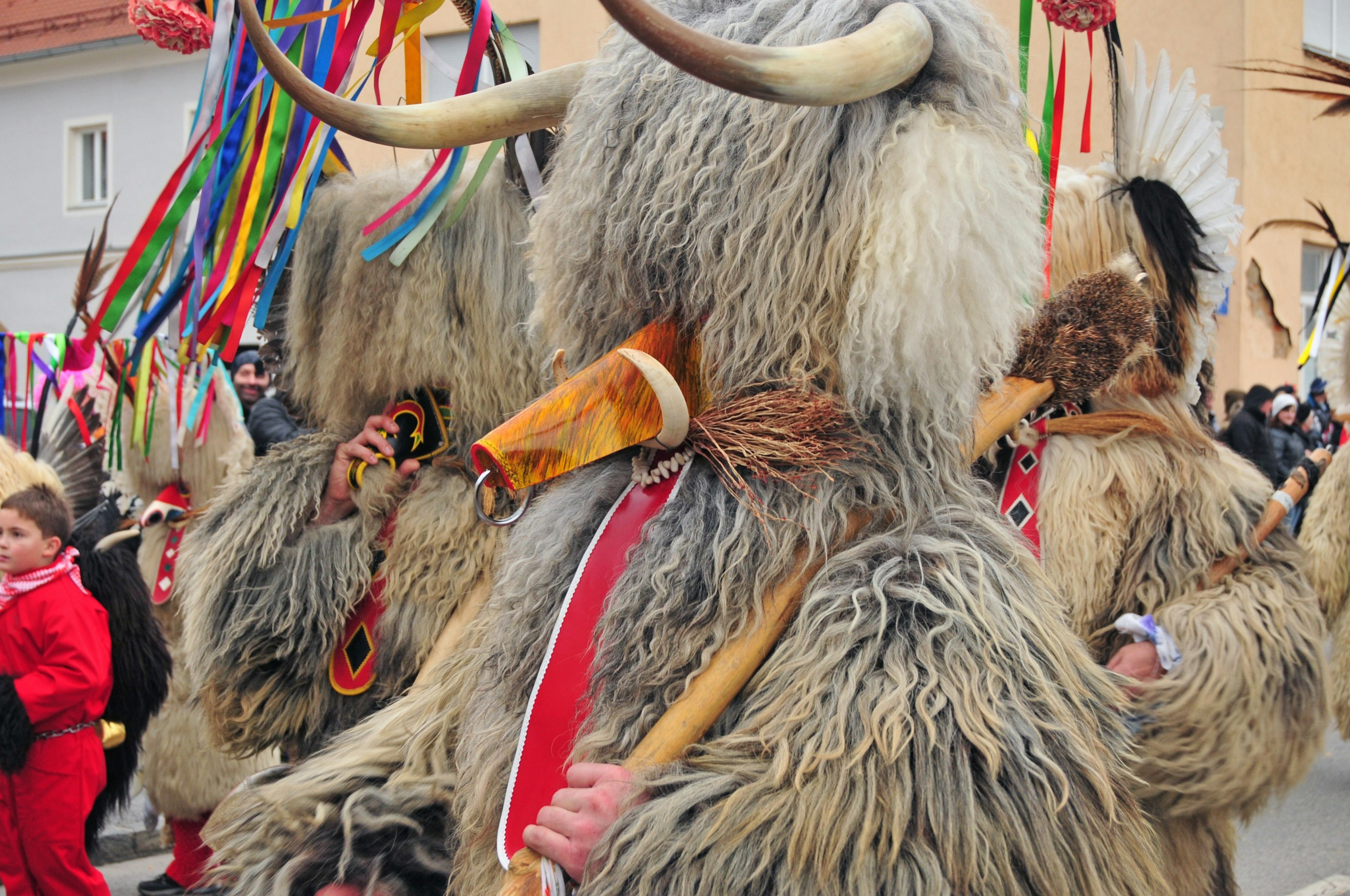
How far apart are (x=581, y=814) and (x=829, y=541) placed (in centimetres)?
41

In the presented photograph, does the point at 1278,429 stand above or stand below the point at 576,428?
below

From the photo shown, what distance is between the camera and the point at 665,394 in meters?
1.33

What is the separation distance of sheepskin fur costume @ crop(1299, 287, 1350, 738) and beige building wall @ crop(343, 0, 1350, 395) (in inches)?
201

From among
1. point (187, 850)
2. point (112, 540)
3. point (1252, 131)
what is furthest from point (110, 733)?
point (1252, 131)

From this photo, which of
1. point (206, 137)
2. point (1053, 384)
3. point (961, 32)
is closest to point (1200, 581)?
point (1053, 384)

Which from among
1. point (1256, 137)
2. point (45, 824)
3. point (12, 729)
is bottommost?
point (45, 824)

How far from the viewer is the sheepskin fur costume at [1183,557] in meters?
2.16

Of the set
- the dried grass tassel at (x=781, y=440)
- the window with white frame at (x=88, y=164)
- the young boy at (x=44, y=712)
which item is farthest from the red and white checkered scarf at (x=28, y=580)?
the window with white frame at (x=88, y=164)

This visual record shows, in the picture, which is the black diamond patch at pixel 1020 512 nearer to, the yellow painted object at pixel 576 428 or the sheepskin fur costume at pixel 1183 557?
the sheepskin fur costume at pixel 1183 557

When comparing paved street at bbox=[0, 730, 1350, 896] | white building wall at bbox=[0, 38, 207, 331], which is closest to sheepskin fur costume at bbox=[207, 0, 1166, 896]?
paved street at bbox=[0, 730, 1350, 896]

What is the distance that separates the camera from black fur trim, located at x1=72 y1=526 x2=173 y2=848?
3.88 m

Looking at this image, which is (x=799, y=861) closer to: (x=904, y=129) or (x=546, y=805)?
(x=546, y=805)

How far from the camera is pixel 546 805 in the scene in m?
1.37

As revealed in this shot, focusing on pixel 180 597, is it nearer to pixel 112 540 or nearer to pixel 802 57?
pixel 112 540
